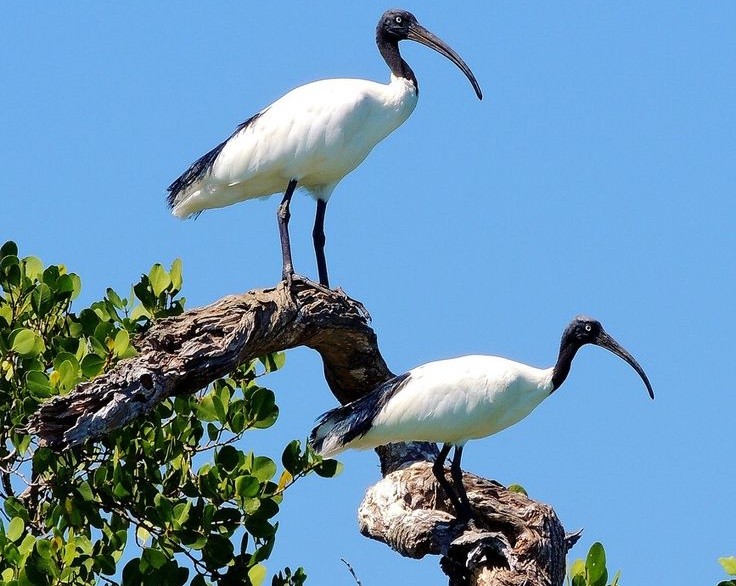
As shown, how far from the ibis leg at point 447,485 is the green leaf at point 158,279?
1.99 m

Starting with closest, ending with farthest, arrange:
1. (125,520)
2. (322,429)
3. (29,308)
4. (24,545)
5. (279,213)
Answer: (24,545) → (125,520) → (29,308) → (322,429) → (279,213)

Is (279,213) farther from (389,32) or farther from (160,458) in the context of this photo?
(160,458)

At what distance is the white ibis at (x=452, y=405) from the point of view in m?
8.65

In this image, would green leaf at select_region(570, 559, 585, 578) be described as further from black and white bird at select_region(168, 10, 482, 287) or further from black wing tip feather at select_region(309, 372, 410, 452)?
black and white bird at select_region(168, 10, 482, 287)

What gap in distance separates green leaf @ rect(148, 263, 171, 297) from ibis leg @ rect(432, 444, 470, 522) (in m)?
1.99

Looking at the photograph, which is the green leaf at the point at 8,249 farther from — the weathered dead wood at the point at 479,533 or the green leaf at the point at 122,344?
the weathered dead wood at the point at 479,533

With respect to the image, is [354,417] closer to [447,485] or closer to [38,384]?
[447,485]

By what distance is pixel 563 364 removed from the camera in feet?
32.2

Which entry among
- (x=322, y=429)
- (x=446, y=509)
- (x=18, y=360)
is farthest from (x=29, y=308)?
(x=446, y=509)

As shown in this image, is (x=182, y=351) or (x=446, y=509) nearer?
(x=182, y=351)

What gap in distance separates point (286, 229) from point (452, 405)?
56.7 inches

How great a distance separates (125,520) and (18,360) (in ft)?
2.86

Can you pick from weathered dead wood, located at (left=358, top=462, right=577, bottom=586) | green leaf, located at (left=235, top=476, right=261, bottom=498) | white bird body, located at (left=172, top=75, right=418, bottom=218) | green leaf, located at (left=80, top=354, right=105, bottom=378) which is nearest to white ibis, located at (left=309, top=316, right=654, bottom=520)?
weathered dead wood, located at (left=358, top=462, right=577, bottom=586)

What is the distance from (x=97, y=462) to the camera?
7047mm
